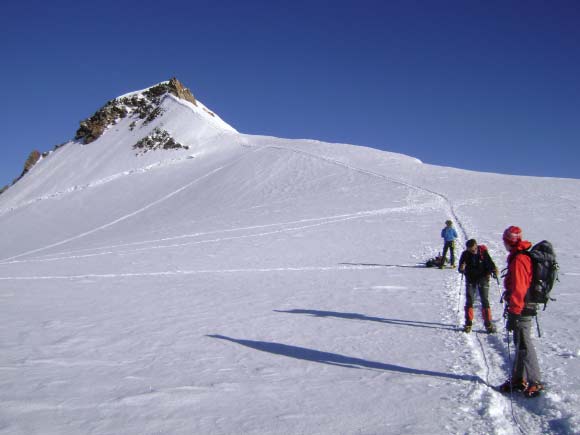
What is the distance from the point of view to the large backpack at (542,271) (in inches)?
180

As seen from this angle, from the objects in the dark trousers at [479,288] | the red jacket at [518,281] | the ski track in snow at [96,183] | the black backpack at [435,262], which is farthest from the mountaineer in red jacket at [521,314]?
the ski track in snow at [96,183]

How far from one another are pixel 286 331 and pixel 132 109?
230 feet

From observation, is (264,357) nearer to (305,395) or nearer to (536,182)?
(305,395)

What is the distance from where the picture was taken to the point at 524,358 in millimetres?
4711

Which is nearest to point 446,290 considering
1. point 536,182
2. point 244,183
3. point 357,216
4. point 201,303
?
point 201,303

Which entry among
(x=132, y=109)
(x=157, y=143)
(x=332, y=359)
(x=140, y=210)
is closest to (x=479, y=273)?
(x=332, y=359)

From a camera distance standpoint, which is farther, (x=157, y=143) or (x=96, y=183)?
(x=157, y=143)

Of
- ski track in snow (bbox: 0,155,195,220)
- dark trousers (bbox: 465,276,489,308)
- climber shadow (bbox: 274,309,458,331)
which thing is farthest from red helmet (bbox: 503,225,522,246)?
ski track in snow (bbox: 0,155,195,220)

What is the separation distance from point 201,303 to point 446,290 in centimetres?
542

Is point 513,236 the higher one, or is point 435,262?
point 513,236

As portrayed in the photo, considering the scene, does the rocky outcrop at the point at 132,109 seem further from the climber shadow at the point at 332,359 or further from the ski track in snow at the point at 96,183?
the climber shadow at the point at 332,359

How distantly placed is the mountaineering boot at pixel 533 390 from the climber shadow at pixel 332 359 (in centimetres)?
46

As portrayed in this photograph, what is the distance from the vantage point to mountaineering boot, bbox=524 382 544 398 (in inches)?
181

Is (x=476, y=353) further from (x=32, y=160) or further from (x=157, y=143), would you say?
(x=32, y=160)
